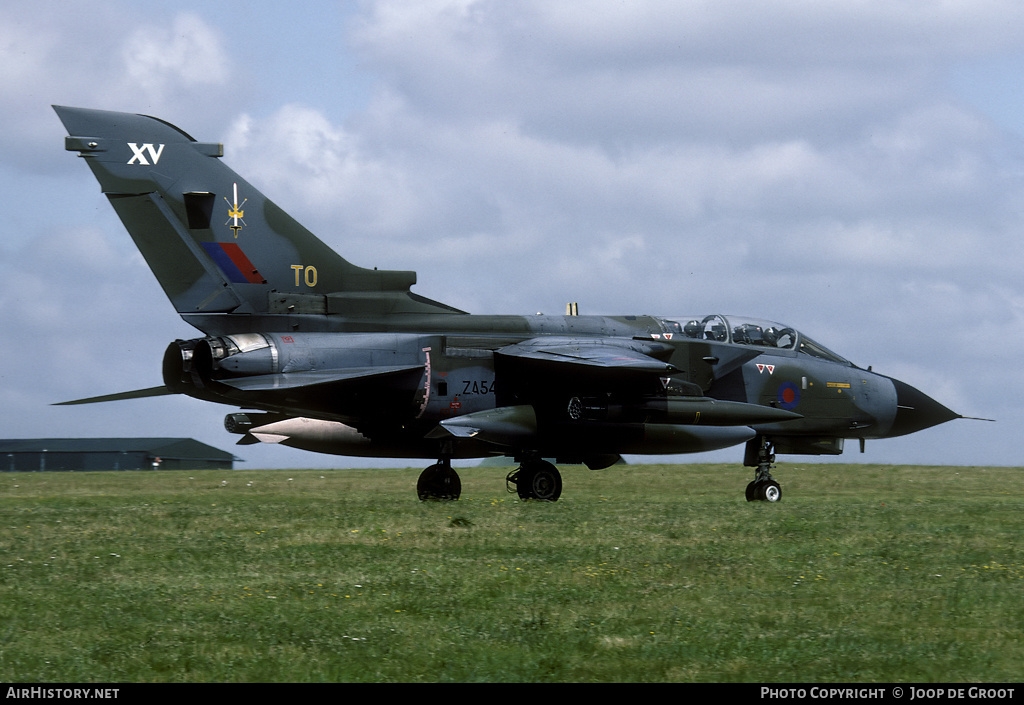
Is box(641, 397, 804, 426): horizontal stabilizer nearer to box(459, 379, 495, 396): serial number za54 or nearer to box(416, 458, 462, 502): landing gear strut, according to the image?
box(459, 379, 495, 396): serial number za54

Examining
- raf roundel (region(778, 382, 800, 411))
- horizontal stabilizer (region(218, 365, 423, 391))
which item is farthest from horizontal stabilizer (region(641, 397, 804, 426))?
horizontal stabilizer (region(218, 365, 423, 391))

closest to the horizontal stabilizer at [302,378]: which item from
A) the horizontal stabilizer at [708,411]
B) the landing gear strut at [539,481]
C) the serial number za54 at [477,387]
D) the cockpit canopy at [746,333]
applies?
the serial number za54 at [477,387]

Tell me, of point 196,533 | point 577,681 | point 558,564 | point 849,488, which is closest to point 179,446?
point 849,488

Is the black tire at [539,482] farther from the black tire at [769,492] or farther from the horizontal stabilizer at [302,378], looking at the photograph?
the black tire at [769,492]

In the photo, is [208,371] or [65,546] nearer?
[65,546]

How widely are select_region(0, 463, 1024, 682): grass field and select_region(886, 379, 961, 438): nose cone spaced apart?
5.24 metres

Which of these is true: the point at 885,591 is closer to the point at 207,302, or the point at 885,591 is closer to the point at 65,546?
the point at 65,546

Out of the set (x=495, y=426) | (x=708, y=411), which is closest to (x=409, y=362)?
(x=495, y=426)

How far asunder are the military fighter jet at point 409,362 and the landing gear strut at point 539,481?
3cm

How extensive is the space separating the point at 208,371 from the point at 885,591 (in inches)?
436

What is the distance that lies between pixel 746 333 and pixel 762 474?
275 cm

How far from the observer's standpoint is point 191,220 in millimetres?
18531

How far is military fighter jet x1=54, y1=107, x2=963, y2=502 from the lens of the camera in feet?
59.8

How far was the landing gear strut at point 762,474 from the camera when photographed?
71.2 ft
